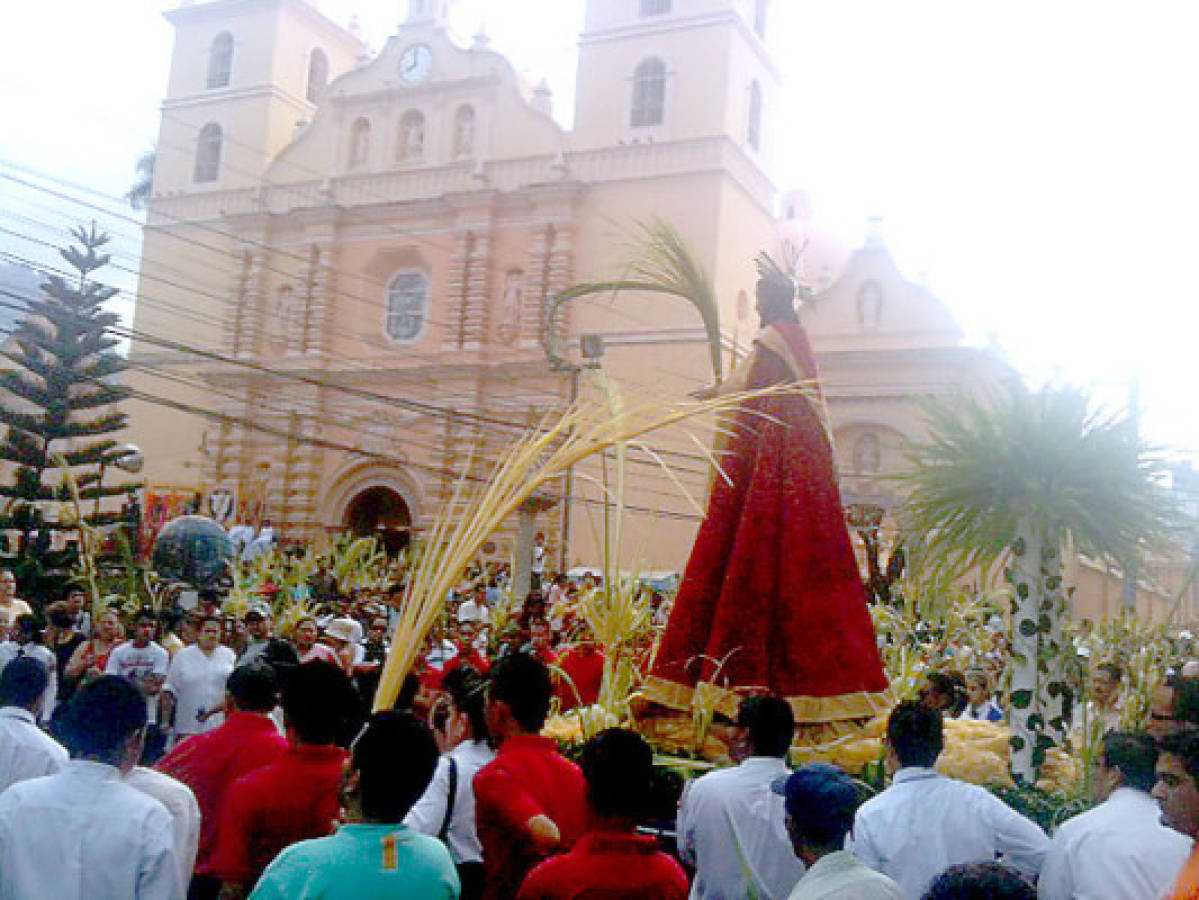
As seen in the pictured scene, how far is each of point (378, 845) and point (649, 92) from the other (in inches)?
926

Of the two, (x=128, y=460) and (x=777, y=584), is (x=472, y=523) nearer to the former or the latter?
(x=777, y=584)

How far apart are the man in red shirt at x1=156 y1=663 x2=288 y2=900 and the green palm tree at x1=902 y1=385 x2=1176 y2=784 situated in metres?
3.33

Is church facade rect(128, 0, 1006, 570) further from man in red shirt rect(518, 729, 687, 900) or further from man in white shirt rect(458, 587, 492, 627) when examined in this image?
man in red shirt rect(518, 729, 687, 900)

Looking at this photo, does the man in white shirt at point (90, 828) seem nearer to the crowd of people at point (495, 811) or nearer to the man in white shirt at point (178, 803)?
the crowd of people at point (495, 811)

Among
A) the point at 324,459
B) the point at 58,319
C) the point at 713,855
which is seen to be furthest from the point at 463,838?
the point at 324,459

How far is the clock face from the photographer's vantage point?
90.2ft

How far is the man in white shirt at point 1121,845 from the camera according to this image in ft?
10.9

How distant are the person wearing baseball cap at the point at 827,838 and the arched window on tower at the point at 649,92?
22.8m

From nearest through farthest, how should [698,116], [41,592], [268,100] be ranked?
1. [41,592]
2. [698,116]
3. [268,100]

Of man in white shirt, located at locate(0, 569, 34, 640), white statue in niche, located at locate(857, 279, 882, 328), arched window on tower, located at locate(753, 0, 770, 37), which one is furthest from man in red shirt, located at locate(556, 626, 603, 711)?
arched window on tower, located at locate(753, 0, 770, 37)

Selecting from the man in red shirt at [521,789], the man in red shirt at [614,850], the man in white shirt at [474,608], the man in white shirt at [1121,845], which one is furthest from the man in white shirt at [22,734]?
the man in white shirt at [474,608]

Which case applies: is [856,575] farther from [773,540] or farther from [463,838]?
[463,838]

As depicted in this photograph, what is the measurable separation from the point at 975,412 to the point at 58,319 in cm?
1543

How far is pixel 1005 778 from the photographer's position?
5.61m
